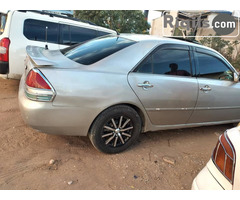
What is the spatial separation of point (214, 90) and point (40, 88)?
253 centimetres

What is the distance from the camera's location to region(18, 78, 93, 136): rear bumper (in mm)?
2277

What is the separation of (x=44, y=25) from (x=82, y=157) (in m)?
3.59

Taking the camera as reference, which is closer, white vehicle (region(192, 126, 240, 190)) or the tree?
white vehicle (region(192, 126, 240, 190))

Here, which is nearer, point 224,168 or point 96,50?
point 224,168

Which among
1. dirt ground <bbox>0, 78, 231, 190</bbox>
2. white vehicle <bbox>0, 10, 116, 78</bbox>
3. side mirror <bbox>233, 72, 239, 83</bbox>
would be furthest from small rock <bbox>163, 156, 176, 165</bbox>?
white vehicle <bbox>0, 10, 116, 78</bbox>

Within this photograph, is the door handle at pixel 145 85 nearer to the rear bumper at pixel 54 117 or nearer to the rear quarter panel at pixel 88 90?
the rear quarter panel at pixel 88 90

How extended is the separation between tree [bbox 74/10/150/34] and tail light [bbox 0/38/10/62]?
8213mm

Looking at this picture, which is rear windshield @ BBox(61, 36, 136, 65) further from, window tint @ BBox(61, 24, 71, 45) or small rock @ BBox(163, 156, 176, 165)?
window tint @ BBox(61, 24, 71, 45)

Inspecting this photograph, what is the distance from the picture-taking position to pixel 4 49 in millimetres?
4348

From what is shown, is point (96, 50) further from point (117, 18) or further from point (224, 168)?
point (117, 18)

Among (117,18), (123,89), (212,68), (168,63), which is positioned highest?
(117,18)

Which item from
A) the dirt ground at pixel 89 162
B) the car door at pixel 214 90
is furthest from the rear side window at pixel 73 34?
the car door at pixel 214 90

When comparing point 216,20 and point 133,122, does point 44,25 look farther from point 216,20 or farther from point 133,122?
point 216,20

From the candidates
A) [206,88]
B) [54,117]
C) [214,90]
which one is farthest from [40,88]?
[214,90]
